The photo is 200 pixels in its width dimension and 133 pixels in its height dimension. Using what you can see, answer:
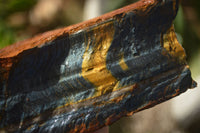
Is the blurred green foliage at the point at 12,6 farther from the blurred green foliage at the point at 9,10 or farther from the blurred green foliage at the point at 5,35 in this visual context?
the blurred green foliage at the point at 5,35

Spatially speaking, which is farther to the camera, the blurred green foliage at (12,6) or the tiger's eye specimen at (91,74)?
the blurred green foliage at (12,6)

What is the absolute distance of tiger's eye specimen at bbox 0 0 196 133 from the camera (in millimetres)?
780

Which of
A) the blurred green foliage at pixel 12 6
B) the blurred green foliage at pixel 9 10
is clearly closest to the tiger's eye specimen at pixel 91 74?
the blurred green foliage at pixel 9 10

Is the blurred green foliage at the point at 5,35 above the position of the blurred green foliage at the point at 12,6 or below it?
below

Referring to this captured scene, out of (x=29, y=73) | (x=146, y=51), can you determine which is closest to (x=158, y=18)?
(x=146, y=51)

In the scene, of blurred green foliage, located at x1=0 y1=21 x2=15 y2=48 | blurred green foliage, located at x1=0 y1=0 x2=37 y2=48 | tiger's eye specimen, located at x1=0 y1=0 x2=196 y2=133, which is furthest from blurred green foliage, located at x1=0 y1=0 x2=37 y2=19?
tiger's eye specimen, located at x1=0 y1=0 x2=196 y2=133

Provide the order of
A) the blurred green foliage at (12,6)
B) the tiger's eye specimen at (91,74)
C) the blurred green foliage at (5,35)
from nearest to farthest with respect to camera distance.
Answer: the tiger's eye specimen at (91,74) < the blurred green foliage at (5,35) < the blurred green foliage at (12,6)

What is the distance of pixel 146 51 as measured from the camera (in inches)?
32.7

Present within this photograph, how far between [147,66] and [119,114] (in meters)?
0.21

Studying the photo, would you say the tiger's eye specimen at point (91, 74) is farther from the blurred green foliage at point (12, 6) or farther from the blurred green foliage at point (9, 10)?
the blurred green foliage at point (12, 6)

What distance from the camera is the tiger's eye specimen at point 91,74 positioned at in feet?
2.56

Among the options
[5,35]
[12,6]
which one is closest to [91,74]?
[5,35]

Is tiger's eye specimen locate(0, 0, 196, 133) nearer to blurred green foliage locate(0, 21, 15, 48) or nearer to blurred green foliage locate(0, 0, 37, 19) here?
blurred green foliage locate(0, 21, 15, 48)

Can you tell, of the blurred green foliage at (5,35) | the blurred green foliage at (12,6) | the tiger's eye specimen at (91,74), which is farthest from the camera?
the blurred green foliage at (12,6)
